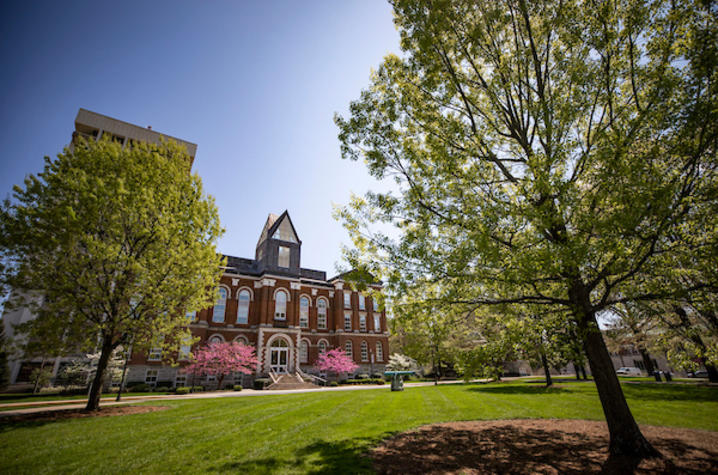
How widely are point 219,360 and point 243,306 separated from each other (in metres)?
7.40

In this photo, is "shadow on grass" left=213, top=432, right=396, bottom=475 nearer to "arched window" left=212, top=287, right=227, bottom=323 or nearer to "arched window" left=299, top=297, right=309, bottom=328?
"arched window" left=212, top=287, right=227, bottom=323

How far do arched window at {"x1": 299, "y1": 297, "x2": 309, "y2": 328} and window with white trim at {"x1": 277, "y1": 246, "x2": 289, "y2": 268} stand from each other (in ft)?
15.9

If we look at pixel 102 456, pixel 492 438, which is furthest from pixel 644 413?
pixel 102 456

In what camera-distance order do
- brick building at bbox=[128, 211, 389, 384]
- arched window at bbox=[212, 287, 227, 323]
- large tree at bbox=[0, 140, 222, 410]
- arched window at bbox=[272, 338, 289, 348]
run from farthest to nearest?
arched window at bbox=[272, 338, 289, 348]
arched window at bbox=[212, 287, 227, 323]
brick building at bbox=[128, 211, 389, 384]
large tree at bbox=[0, 140, 222, 410]

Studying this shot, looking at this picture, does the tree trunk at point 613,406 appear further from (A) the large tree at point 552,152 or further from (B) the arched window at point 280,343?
(B) the arched window at point 280,343

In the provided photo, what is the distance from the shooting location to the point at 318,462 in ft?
18.4

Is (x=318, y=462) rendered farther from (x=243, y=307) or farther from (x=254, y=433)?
(x=243, y=307)

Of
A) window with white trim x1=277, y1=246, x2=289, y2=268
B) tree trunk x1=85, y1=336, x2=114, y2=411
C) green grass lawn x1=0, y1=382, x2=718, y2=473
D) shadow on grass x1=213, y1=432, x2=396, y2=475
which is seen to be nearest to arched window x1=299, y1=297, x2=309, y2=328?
window with white trim x1=277, y1=246, x2=289, y2=268

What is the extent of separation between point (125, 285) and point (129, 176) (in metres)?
4.45

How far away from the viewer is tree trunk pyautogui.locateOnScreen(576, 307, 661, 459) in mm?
5391

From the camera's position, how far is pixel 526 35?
7.22 metres

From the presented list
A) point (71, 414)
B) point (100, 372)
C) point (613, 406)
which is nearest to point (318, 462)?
point (613, 406)

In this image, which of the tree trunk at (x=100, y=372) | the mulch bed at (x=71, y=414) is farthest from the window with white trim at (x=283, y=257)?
the mulch bed at (x=71, y=414)

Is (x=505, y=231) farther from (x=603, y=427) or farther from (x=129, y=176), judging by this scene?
(x=129, y=176)
